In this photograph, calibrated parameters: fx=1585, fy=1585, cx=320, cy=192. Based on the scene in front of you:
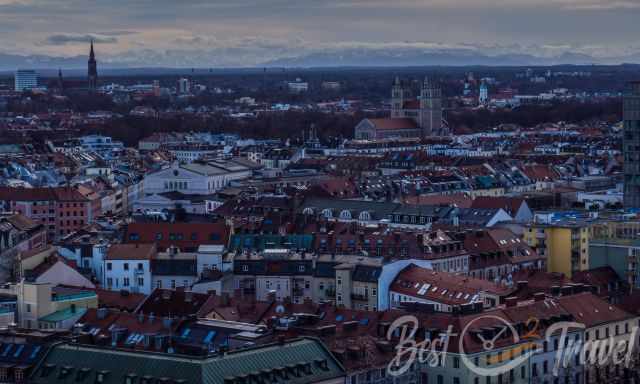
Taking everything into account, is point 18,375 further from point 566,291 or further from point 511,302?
point 566,291

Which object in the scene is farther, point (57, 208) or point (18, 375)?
point (57, 208)

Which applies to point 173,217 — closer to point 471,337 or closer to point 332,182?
point 332,182

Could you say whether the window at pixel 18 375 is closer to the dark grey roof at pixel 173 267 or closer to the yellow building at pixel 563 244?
the dark grey roof at pixel 173 267

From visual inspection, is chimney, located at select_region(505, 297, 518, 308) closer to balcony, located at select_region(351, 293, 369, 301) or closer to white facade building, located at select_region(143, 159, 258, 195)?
balcony, located at select_region(351, 293, 369, 301)

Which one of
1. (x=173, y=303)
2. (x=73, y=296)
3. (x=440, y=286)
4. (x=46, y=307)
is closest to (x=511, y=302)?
(x=440, y=286)

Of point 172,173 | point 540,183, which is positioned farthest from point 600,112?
point 172,173

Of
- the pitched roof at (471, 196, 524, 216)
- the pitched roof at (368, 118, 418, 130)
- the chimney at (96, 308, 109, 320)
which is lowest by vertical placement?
the chimney at (96, 308, 109, 320)

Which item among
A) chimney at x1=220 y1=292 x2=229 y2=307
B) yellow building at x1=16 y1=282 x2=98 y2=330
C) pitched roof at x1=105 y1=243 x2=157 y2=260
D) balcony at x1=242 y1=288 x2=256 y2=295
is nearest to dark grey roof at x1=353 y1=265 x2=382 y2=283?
balcony at x1=242 y1=288 x2=256 y2=295

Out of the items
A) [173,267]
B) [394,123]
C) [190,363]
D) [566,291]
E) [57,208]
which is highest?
[394,123]

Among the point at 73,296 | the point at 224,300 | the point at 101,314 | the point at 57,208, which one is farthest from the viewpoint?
the point at 57,208
